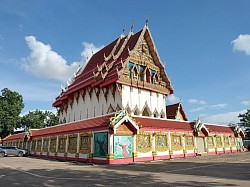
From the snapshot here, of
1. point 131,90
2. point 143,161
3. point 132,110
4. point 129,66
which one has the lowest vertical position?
point 143,161

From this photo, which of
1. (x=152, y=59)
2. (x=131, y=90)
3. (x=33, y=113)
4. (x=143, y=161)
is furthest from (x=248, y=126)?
(x=33, y=113)

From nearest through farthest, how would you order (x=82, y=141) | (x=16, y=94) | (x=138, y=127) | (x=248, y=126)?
(x=138, y=127)
(x=82, y=141)
(x=248, y=126)
(x=16, y=94)

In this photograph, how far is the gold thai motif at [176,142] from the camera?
2170 cm

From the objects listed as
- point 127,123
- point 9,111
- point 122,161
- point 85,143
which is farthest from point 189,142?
point 9,111

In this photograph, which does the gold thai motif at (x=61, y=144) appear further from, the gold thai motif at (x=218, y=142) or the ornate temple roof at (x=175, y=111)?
the gold thai motif at (x=218, y=142)

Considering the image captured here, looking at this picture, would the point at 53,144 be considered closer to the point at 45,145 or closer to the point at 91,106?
the point at 45,145

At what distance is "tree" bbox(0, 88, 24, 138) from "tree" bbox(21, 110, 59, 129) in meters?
3.59

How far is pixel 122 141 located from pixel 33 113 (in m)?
44.6

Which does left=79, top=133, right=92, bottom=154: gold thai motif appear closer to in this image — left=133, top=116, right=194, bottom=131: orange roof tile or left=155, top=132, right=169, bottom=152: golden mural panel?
left=133, top=116, right=194, bottom=131: orange roof tile

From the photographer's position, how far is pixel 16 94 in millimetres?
52031

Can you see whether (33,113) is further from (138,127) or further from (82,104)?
(138,127)

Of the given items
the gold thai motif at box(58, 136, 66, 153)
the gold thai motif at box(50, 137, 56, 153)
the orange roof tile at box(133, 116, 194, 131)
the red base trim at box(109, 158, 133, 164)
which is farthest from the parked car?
the orange roof tile at box(133, 116, 194, 131)

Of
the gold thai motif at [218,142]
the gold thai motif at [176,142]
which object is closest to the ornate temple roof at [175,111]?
the gold thai motif at [218,142]

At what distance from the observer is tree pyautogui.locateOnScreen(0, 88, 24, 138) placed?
46.5m
